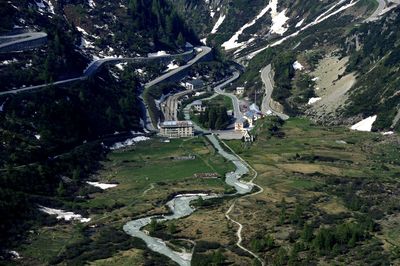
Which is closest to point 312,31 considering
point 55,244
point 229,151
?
point 229,151

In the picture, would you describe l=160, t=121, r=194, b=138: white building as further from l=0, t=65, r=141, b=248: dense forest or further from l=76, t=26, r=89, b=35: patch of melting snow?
l=76, t=26, r=89, b=35: patch of melting snow

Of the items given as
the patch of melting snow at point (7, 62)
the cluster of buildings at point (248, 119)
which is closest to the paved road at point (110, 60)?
the patch of melting snow at point (7, 62)

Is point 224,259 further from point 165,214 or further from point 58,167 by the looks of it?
point 58,167

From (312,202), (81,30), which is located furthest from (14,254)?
(81,30)

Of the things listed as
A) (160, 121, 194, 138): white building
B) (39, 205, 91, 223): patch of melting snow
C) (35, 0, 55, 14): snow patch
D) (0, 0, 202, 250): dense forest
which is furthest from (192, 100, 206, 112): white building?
(39, 205, 91, 223): patch of melting snow

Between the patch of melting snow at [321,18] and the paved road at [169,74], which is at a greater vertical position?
the patch of melting snow at [321,18]

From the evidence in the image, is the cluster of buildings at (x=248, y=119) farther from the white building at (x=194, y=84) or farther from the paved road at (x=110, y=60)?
the paved road at (x=110, y=60)

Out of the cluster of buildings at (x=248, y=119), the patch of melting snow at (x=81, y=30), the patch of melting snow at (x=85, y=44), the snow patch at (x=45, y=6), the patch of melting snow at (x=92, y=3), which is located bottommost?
the cluster of buildings at (x=248, y=119)
